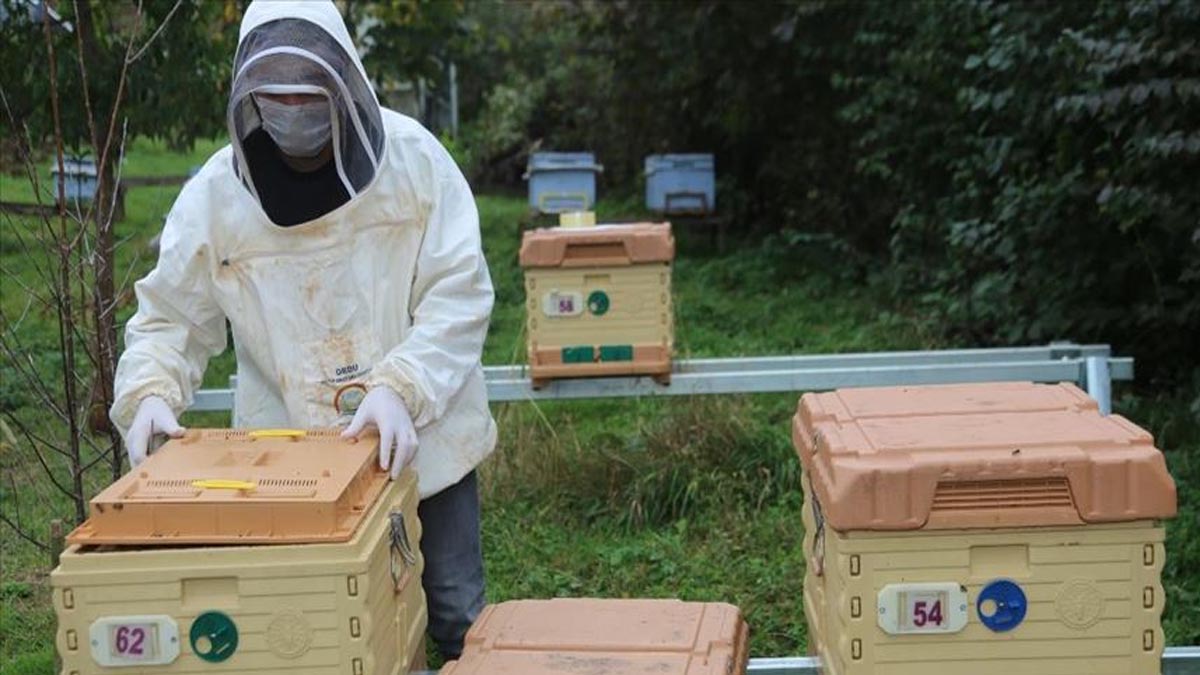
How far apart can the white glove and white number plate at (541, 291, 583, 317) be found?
2.37 meters

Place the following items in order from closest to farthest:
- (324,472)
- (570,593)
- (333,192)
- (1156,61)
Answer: (324,472), (333,192), (570,593), (1156,61)

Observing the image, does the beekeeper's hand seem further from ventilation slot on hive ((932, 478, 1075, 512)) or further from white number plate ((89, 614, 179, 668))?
ventilation slot on hive ((932, 478, 1075, 512))

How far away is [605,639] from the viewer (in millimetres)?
2406

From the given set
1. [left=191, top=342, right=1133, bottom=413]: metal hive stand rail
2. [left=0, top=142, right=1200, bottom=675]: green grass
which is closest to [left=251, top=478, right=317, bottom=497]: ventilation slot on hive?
[left=0, top=142, right=1200, bottom=675]: green grass

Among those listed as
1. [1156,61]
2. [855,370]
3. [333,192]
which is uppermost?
[1156,61]

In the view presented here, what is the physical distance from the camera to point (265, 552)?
2.06 meters

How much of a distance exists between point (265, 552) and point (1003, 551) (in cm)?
108

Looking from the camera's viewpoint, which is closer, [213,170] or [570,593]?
[213,170]

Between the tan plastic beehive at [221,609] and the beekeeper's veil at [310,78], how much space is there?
86 cm

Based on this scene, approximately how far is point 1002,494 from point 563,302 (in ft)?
9.51

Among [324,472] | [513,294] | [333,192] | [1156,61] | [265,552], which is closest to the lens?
[265,552]

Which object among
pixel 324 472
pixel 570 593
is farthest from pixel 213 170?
pixel 570 593

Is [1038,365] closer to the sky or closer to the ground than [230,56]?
closer to the ground

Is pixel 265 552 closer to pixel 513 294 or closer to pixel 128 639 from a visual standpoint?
pixel 128 639
